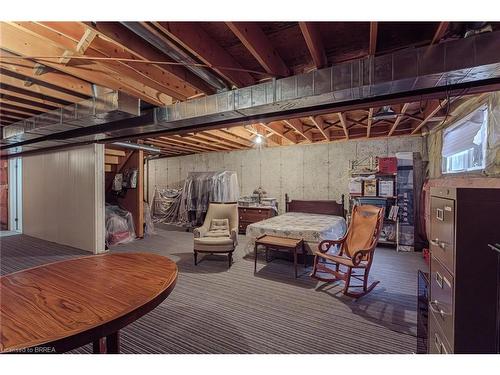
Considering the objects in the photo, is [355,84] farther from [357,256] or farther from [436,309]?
[357,256]

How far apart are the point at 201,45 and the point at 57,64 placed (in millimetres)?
1407

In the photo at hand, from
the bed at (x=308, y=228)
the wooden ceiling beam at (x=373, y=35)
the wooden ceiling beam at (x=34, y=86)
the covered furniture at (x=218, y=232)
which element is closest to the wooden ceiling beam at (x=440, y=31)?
the wooden ceiling beam at (x=373, y=35)

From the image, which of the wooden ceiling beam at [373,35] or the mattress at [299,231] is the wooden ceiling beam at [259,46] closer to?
the wooden ceiling beam at [373,35]

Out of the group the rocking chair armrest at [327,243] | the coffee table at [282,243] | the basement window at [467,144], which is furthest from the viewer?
the coffee table at [282,243]

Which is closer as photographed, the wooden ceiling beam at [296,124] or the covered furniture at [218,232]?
the covered furniture at [218,232]

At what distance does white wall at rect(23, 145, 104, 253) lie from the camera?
4691 millimetres

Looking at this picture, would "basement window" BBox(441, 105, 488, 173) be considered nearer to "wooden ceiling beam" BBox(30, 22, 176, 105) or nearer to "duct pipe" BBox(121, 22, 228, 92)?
"duct pipe" BBox(121, 22, 228, 92)

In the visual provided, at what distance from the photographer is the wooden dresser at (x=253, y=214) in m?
6.05

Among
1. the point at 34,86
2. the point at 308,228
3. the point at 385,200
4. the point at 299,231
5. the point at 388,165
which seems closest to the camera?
the point at 34,86

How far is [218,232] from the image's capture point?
14.3 ft

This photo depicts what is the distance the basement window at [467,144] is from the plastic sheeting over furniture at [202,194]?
4725mm

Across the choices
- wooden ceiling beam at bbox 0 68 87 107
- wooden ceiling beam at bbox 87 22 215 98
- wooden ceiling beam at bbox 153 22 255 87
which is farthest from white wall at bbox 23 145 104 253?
wooden ceiling beam at bbox 153 22 255 87

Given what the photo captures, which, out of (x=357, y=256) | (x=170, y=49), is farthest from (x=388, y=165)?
(x=170, y=49)

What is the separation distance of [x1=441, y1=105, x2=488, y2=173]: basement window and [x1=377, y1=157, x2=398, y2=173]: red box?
936 mm
